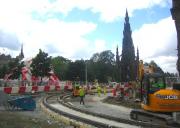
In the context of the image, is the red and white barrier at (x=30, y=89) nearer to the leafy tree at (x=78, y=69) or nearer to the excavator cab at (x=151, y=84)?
the excavator cab at (x=151, y=84)

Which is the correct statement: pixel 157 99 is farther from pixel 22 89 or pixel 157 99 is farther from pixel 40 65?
pixel 40 65

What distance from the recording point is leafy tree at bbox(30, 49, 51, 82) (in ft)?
252

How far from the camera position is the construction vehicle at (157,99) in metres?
17.0

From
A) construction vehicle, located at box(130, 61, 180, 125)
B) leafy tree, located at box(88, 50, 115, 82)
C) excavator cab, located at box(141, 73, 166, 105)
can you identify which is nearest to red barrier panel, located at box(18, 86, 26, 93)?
construction vehicle, located at box(130, 61, 180, 125)

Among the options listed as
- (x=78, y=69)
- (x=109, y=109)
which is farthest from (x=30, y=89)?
(x=78, y=69)

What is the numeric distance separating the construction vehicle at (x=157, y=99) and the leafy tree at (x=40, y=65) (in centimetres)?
5807

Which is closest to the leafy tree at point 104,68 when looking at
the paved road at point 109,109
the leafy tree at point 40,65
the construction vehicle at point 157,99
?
the leafy tree at point 40,65

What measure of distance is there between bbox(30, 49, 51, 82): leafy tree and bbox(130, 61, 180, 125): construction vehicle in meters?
58.1

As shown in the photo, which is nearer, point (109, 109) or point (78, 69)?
point (109, 109)

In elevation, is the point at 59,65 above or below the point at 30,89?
above

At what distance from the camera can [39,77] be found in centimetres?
7931

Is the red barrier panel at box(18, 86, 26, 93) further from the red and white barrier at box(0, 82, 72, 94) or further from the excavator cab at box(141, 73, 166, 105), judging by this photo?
the excavator cab at box(141, 73, 166, 105)

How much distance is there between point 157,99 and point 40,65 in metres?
60.2

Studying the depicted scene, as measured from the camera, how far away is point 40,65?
7669 centimetres
